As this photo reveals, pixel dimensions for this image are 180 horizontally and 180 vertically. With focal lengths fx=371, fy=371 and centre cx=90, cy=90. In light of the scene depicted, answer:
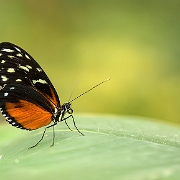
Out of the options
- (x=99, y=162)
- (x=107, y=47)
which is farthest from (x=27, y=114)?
(x=107, y=47)

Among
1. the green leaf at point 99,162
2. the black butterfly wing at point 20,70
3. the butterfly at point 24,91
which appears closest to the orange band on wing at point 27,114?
the butterfly at point 24,91

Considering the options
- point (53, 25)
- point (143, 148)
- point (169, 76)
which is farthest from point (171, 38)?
point (143, 148)

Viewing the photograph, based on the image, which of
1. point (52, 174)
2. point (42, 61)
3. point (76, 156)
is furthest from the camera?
point (42, 61)

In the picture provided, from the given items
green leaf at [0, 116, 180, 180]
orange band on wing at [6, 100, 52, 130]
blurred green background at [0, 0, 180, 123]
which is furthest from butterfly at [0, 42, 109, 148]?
blurred green background at [0, 0, 180, 123]

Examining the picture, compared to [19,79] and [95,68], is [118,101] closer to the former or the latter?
[95,68]

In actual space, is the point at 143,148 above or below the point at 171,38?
below

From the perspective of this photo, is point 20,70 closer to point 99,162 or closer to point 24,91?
point 24,91

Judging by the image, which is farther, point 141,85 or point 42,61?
point 42,61
